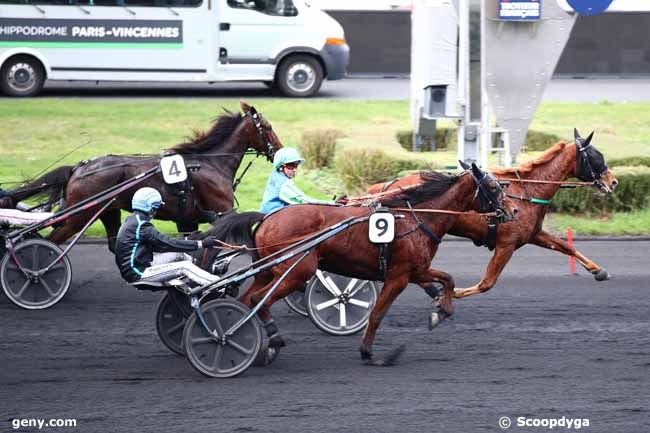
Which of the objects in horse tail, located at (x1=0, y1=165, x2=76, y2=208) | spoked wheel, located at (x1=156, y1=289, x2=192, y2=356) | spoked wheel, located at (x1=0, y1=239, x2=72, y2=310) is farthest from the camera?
horse tail, located at (x1=0, y1=165, x2=76, y2=208)

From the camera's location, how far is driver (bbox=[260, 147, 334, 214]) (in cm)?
870

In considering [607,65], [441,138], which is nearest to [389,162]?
[441,138]

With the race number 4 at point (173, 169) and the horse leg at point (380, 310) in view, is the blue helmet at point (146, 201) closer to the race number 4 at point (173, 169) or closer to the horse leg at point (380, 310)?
the horse leg at point (380, 310)

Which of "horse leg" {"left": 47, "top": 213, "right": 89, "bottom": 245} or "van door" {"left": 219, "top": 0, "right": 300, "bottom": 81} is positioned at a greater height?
"van door" {"left": 219, "top": 0, "right": 300, "bottom": 81}

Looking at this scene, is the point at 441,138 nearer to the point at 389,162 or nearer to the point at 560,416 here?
the point at 389,162

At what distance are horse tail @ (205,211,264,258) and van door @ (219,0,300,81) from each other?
41.0 ft

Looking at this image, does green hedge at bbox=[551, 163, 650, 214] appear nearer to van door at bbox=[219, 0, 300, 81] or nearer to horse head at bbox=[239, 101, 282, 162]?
horse head at bbox=[239, 101, 282, 162]

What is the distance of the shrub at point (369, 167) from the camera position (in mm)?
13984

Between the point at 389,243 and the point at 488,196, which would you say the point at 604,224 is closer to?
the point at 488,196

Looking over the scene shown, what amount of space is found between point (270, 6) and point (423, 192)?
13.0m

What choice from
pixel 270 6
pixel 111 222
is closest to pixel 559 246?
pixel 111 222

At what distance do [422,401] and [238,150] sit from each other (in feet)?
13.4

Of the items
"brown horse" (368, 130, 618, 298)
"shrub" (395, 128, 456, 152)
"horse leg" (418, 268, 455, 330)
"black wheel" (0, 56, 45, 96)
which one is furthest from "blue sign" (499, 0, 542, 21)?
"black wheel" (0, 56, 45, 96)

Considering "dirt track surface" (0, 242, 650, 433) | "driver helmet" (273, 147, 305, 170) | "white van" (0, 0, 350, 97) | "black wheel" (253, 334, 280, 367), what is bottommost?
"dirt track surface" (0, 242, 650, 433)
